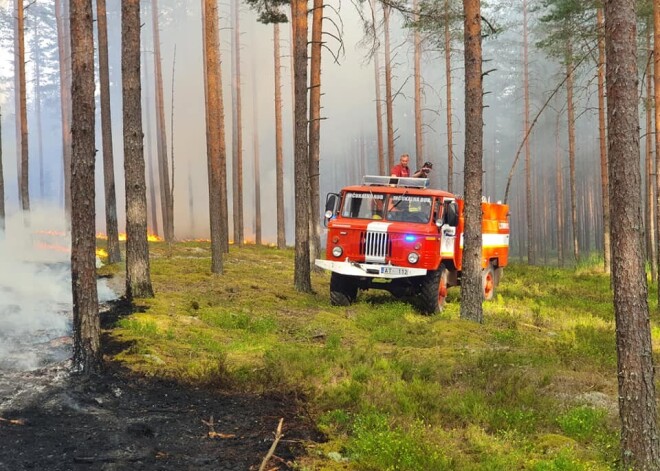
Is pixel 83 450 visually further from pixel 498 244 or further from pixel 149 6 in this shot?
pixel 149 6

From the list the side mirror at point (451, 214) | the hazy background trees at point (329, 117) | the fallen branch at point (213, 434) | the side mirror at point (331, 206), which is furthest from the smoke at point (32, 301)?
the hazy background trees at point (329, 117)

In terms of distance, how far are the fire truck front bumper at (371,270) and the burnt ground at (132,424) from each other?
5.77 m

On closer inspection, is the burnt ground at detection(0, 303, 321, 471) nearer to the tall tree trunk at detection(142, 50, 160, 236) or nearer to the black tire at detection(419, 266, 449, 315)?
the black tire at detection(419, 266, 449, 315)

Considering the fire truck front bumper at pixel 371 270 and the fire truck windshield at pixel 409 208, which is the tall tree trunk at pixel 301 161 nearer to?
the fire truck front bumper at pixel 371 270

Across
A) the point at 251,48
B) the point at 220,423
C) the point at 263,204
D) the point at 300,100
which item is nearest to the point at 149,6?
the point at 251,48

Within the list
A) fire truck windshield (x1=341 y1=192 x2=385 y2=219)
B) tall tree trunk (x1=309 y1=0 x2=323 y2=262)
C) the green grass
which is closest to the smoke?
the green grass

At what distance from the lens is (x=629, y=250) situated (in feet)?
16.3

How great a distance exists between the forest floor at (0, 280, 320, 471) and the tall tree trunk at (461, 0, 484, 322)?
5625mm

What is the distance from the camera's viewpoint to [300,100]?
14438 mm

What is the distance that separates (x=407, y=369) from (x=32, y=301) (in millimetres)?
8382

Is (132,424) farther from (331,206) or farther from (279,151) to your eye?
(279,151)

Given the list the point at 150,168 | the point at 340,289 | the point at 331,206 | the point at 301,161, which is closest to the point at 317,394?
the point at 340,289

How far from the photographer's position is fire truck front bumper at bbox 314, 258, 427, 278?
12.0 m

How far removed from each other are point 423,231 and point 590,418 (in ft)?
21.2
